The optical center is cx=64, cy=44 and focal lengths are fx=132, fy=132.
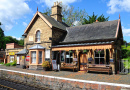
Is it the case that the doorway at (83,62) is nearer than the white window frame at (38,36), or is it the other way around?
the doorway at (83,62)

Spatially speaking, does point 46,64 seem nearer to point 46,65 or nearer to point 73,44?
point 46,65

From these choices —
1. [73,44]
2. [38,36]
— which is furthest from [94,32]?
[38,36]

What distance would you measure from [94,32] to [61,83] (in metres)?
8.56

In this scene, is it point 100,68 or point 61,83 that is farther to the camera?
point 100,68

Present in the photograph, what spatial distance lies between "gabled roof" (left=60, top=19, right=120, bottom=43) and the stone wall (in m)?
6.79

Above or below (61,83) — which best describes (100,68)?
above

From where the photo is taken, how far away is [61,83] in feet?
27.9

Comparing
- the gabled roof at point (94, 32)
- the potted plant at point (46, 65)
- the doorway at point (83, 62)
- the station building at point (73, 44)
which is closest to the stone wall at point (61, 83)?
the potted plant at point (46, 65)

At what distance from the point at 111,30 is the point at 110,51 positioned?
2748mm

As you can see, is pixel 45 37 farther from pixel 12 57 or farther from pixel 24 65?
pixel 12 57

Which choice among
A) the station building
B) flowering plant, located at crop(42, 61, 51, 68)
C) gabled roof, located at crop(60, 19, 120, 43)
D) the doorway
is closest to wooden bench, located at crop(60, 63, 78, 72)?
the station building

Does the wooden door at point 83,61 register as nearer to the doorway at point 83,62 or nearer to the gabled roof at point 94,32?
the doorway at point 83,62

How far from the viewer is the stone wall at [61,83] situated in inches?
264

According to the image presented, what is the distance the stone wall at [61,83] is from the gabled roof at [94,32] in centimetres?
679
